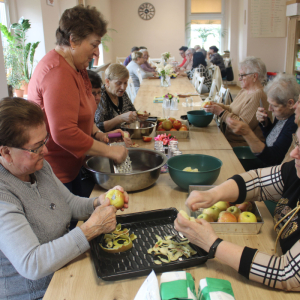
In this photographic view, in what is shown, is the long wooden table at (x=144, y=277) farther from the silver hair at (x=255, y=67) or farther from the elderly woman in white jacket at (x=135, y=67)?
the elderly woman in white jacket at (x=135, y=67)

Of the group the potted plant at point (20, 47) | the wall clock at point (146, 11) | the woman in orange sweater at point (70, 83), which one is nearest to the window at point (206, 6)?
the wall clock at point (146, 11)

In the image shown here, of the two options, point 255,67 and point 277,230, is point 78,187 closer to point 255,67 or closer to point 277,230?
point 277,230

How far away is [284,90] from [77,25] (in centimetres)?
145

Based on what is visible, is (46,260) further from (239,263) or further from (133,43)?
(133,43)

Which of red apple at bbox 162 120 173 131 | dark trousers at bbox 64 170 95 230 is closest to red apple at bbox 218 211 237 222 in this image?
dark trousers at bbox 64 170 95 230

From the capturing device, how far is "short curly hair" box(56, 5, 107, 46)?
1445 millimetres

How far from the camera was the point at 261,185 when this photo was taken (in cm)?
136

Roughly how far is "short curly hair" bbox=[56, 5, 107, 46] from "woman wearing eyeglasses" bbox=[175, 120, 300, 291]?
903 millimetres

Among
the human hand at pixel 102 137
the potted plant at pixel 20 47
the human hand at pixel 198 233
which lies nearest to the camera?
the human hand at pixel 198 233

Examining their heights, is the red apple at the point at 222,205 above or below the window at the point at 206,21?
below

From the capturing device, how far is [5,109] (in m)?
0.98

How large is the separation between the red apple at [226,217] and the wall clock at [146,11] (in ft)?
37.2

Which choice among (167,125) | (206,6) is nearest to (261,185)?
(167,125)

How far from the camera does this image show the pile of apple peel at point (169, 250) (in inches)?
40.2
